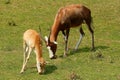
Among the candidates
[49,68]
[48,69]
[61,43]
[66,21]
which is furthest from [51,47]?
[61,43]

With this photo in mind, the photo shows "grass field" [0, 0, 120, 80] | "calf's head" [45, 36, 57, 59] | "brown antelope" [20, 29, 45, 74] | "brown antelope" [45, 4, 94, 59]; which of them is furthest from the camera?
"brown antelope" [45, 4, 94, 59]

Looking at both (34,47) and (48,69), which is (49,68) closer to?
(48,69)

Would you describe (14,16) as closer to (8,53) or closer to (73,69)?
(8,53)

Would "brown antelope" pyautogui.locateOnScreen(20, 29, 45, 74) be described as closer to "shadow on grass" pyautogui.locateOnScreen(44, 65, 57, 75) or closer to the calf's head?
"shadow on grass" pyautogui.locateOnScreen(44, 65, 57, 75)

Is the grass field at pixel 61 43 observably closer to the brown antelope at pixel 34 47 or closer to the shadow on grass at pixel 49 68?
the shadow on grass at pixel 49 68

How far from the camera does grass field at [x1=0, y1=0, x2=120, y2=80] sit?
1498 cm

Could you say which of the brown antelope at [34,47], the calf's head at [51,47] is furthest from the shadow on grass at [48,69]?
the calf's head at [51,47]

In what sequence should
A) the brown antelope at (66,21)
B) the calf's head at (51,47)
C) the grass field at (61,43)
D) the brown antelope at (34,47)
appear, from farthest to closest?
1. the brown antelope at (66,21)
2. the calf's head at (51,47)
3. the grass field at (61,43)
4. the brown antelope at (34,47)

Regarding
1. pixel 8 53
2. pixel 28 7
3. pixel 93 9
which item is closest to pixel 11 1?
pixel 28 7

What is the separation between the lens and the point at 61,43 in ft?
65.7

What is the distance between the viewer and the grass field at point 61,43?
14984 millimetres

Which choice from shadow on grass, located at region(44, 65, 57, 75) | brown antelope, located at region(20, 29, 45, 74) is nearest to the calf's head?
shadow on grass, located at region(44, 65, 57, 75)

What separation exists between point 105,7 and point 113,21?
272 centimetres

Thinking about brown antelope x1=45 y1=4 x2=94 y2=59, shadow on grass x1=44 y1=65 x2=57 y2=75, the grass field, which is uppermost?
brown antelope x1=45 y1=4 x2=94 y2=59
